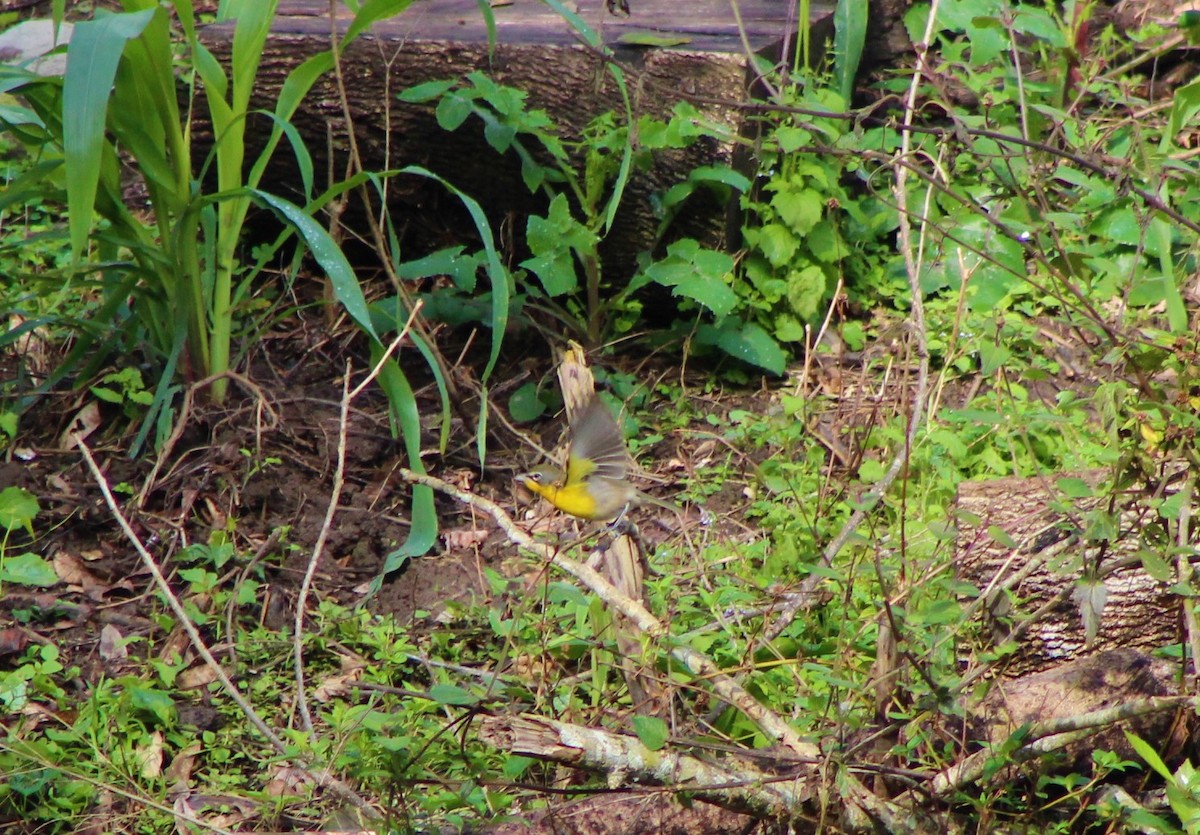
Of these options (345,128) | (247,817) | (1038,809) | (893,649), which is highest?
(345,128)

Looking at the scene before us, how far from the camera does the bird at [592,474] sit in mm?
2672

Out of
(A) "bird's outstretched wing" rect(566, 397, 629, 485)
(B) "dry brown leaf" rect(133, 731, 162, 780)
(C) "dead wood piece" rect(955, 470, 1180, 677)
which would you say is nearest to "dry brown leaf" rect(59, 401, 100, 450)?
(B) "dry brown leaf" rect(133, 731, 162, 780)

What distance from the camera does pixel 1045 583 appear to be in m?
2.57

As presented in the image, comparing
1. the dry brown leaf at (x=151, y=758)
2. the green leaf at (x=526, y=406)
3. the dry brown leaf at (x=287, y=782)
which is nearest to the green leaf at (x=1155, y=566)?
the dry brown leaf at (x=287, y=782)

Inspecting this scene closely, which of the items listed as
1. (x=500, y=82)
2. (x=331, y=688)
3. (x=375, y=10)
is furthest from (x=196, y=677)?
(x=500, y=82)

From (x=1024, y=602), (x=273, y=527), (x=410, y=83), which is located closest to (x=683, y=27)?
(x=410, y=83)

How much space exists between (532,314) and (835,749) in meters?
2.26

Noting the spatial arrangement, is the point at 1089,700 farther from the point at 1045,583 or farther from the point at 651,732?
the point at 651,732

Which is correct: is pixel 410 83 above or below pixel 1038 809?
above

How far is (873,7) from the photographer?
460 centimetres

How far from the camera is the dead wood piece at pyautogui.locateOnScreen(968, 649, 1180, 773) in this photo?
2.28 m

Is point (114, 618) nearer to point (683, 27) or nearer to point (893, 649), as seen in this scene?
point (893, 649)

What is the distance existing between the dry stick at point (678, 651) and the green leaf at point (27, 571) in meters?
1.13

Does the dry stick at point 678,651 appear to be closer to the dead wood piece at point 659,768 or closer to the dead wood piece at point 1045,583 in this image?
the dead wood piece at point 659,768
